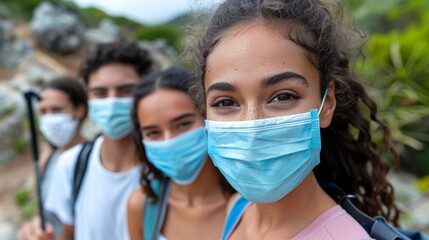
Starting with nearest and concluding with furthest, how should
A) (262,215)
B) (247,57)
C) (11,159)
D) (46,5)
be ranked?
(247,57)
(262,215)
(11,159)
(46,5)

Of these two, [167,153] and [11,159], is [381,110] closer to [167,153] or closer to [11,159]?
[167,153]

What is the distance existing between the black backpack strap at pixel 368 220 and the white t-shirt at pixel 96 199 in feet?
4.29

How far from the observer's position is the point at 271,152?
1.24 metres

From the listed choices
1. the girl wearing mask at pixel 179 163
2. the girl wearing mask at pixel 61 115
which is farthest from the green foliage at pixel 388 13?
the girl wearing mask at pixel 179 163

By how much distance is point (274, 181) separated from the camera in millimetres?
1257

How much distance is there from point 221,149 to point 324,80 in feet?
1.40

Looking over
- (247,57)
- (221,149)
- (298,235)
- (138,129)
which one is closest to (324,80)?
(247,57)

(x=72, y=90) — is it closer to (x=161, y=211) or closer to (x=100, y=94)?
(x=100, y=94)

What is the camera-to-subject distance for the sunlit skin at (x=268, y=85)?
4.02 feet

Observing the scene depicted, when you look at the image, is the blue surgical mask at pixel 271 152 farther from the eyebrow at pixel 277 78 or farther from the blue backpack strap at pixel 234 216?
the blue backpack strap at pixel 234 216

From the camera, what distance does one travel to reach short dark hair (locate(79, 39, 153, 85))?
273 centimetres

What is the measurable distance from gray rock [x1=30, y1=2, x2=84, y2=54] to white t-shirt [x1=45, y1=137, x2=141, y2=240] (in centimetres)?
1528

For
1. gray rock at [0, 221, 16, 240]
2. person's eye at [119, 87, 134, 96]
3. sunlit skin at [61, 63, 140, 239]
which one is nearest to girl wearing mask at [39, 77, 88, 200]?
sunlit skin at [61, 63, 140, 239]

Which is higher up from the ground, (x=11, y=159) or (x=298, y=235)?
(x=298, y=235)
